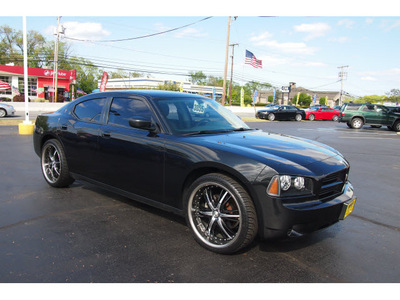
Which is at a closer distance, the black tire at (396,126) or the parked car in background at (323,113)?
the black tire at (396,126)

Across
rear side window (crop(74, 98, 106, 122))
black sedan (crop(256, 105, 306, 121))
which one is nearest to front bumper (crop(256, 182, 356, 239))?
rear side window (crop(74, 98, 106, 122))

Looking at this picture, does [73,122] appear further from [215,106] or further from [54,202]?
[215,106]

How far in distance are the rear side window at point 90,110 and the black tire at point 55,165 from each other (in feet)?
2.07

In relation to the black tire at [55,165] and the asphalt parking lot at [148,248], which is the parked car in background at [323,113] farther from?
the black tire at [55,165]

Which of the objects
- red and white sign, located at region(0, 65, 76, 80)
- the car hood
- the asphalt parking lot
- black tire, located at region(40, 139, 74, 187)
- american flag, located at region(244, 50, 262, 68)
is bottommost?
the asphalt parking lot

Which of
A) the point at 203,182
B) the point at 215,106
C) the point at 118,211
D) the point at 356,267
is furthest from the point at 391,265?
the point at 118,211

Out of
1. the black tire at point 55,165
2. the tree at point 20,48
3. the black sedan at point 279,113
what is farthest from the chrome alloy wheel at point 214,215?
the tree at point 20,48

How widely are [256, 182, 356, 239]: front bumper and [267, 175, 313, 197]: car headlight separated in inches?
3.0

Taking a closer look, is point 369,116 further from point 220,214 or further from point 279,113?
point 220,214

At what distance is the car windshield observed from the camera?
3659 millimetres

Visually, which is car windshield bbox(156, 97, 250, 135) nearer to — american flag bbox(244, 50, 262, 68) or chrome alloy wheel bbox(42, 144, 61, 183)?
chrome alloy wheel bbox(42, 144, 61, 183)

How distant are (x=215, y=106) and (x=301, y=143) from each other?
1.31m

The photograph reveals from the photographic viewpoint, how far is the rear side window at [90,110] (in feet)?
14.3

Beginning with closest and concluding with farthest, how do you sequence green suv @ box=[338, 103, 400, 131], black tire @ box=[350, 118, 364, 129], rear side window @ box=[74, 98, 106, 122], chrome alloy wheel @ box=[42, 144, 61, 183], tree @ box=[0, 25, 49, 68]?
rear side window @ box=[74, 98, 106, 122]
chrome alloy wheel @ box=[42, 144, 61, 183]
green suv @ box=[338, 103, 400, 131]
black tire @ box=[350, 118, 364, 129]
tree @ box=[0, 25, 49, 68]
